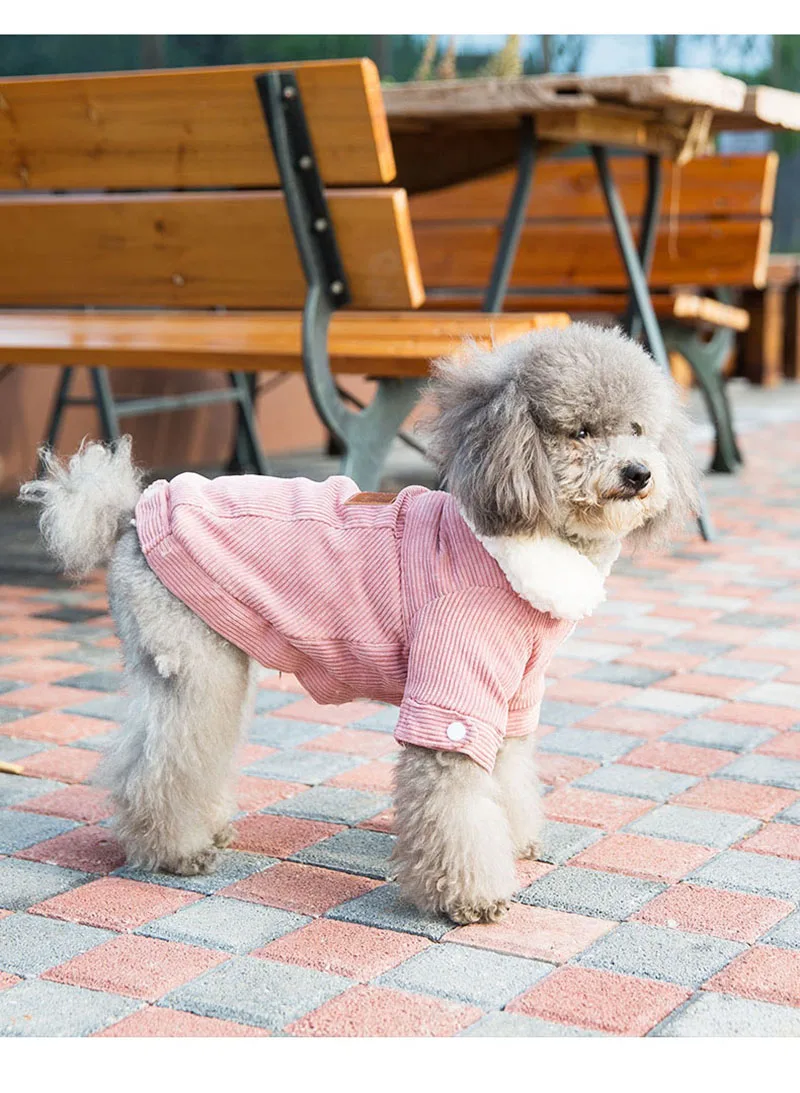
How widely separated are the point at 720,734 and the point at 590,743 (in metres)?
0.31

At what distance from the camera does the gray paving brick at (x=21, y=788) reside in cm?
289

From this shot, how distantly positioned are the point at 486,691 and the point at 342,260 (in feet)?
6.73

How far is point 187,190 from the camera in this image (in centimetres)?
430

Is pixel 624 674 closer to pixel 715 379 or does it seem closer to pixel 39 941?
pixel 39 941

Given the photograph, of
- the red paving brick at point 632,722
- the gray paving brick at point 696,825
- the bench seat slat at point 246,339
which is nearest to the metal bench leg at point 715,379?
the bench seat slat at point 246,339

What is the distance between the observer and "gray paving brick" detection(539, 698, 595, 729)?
11.1ft

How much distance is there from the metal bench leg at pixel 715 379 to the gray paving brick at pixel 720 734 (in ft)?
10.4

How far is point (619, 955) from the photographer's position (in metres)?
2.21

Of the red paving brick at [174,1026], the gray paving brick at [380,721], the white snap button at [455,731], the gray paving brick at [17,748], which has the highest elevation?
the white snap button at [455,731]

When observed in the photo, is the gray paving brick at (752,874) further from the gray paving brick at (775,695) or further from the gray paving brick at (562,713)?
the gray paving brick at (775,695)

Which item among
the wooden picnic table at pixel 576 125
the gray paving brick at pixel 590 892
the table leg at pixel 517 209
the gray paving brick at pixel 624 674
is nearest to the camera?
the gray paving brick at pixel 590 892

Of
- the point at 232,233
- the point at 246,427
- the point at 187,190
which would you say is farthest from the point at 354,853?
the point at 246,427

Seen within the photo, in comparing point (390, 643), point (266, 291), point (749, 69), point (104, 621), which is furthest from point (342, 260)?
point (749, 69)

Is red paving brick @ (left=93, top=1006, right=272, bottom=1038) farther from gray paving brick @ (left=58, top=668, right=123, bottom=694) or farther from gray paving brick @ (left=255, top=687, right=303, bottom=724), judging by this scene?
gray paving brick @ (left=58, top=668, right=123, bottom=694)
